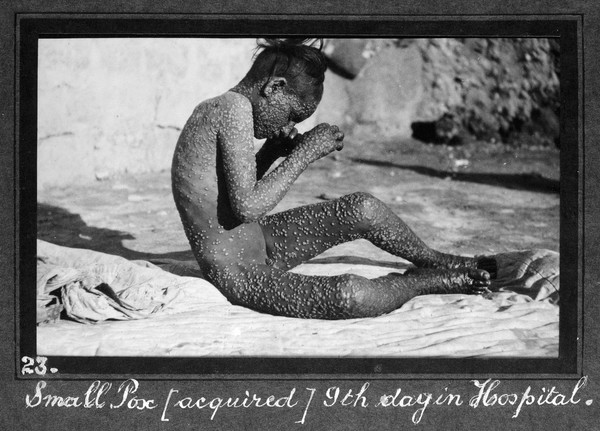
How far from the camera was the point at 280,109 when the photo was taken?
2898mm

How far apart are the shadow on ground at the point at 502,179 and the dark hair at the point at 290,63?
211 cm

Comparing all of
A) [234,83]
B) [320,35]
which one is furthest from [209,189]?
[234,83]

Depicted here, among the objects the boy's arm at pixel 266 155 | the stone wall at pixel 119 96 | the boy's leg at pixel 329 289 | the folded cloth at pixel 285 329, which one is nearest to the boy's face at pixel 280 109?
the boy's arm at pixel 266 155

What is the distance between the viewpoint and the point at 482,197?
180 inches

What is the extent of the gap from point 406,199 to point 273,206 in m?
1.70

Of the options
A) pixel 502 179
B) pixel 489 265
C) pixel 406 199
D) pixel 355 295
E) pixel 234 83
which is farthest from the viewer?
pixel 234 83

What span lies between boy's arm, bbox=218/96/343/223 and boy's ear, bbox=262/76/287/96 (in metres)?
0.07

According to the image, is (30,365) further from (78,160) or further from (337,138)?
(78,160)

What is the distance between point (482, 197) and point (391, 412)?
1951 mm

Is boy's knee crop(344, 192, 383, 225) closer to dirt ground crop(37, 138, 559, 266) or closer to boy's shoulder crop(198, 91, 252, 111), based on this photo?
boy's shoulder crop(198, 91, 252, 111)

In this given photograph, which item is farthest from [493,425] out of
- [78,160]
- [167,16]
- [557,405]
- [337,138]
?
[78,160]
